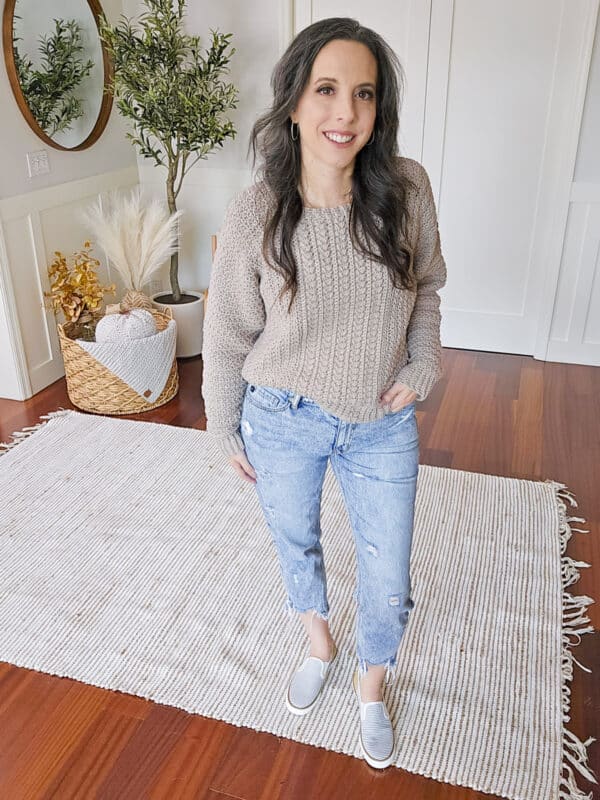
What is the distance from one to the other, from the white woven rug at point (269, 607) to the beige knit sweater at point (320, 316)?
0.74 m

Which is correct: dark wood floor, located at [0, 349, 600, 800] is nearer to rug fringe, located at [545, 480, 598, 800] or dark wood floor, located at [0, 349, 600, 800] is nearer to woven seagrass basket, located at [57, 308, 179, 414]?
rug fringe, located at [545, 480, 598, 800]

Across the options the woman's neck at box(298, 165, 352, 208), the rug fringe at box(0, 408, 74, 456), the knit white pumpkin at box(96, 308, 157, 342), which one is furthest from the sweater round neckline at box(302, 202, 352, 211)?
the rug fringe at box(0, 408, 74, 456)

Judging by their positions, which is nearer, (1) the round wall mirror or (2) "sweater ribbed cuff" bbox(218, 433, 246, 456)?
(2) "sweater ribbed cuff" bbox(218, 433, 246, 456)

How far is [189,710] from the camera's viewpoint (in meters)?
1.57

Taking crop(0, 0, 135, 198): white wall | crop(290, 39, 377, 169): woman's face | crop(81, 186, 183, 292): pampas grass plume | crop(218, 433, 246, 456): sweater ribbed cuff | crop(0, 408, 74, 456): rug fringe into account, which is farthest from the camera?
crop(81, 186, 183, 292): pampas grass plume

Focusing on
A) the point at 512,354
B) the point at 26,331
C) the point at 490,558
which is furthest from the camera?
the point at 512,354

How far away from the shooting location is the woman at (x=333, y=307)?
1129 mm

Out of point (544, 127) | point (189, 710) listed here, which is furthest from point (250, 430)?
point (544, 127)

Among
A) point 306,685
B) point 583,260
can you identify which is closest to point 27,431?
point 306,685

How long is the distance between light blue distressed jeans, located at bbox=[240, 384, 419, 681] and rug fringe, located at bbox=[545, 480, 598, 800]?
433mm

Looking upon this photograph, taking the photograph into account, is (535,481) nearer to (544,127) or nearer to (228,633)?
(228,633)

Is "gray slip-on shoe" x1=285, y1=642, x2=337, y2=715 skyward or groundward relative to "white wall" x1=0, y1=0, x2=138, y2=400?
groundward

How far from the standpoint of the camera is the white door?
2977 millimetres

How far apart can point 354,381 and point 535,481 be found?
144 centimetres
